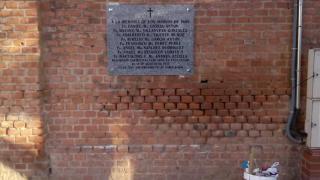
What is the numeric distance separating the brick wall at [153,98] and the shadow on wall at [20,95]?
0.01 meters

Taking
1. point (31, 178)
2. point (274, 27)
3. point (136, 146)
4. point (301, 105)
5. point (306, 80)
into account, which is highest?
point (274, 27)

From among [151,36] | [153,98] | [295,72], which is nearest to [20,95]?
[153,98]

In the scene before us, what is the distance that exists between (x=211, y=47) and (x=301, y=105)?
3.80 feet

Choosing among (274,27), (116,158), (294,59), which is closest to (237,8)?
(274,27)

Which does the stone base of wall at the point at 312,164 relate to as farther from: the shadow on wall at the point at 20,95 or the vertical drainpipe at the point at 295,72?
the shadow on wall at the point at 20,95

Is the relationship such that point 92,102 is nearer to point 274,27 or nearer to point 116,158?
point 116,158

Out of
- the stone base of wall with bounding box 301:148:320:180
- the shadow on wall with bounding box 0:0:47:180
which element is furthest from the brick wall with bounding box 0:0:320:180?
the stone base of wall with bounding box 301:148:320:180

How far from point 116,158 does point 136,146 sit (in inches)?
10.1

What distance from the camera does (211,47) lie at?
4449 mm

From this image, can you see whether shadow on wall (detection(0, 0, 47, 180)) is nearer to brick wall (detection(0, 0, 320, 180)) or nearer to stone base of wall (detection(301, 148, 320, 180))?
brick wall (detection(0, 0, 320, 180))

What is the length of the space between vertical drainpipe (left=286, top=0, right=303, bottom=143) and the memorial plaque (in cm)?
108

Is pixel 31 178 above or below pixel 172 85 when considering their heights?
below

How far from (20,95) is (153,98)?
1.41 meters

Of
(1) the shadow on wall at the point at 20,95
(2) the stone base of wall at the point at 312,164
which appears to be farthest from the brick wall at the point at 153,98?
(2) the stone base of wall at the point at 312,164
